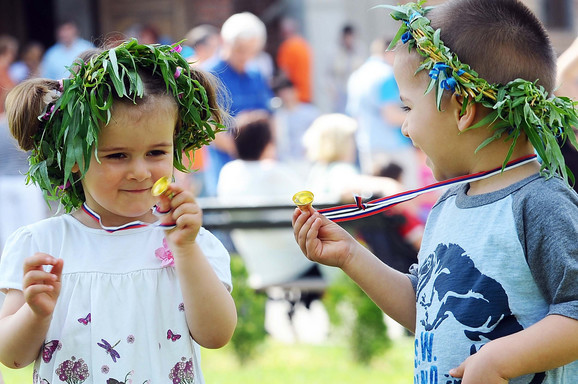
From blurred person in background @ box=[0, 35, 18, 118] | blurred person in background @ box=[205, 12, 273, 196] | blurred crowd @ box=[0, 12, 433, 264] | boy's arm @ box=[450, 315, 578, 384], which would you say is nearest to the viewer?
boy's arm @ box=[450, 315, 578, 384]

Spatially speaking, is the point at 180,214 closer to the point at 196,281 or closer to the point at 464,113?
the point at 196,281

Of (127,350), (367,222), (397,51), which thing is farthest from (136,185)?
(367,222)

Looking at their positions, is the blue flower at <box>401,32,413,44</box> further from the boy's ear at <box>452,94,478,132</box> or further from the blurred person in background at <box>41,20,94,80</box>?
the blurred person in background at <box>41,20,94,80</box>

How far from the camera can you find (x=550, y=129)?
2.42 m

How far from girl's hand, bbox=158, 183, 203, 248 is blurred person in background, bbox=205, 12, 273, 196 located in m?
7.01

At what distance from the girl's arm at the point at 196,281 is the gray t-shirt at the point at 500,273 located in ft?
1.85

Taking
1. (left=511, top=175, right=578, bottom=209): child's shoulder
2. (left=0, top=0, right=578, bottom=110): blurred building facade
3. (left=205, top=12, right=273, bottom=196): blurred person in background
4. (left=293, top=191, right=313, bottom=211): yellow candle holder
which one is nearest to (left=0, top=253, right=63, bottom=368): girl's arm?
(left=293, top=191, right=313, bottom=211): yellow candle holder

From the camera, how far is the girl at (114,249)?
2520mm

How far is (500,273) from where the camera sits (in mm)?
2316

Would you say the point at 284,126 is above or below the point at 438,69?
above

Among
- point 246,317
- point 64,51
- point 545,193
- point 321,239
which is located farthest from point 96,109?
point 64,51

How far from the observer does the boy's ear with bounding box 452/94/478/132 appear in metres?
2.43

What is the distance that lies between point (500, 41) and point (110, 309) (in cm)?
131

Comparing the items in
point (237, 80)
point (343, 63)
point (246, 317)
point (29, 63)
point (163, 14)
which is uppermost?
point (163, 14)
